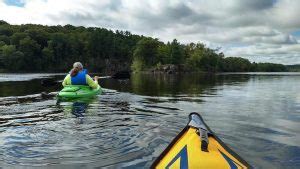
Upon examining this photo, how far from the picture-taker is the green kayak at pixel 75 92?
17.8 metres

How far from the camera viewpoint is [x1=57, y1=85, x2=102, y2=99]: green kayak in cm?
1776

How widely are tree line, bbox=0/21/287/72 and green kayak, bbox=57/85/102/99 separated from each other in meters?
108

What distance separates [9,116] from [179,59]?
122 meters

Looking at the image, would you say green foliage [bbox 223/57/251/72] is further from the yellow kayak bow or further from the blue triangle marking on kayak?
the blue triangle marking on kayak

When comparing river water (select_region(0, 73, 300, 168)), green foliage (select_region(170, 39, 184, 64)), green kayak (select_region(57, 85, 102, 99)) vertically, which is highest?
green foliage (select_region(170, 39, 184, 64))

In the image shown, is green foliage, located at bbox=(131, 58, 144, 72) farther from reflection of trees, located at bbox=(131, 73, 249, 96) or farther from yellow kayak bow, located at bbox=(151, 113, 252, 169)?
yellow kayak bow, located at bbox=(151, 113, 252, 169)

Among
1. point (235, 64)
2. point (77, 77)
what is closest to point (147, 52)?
point (235, 64)

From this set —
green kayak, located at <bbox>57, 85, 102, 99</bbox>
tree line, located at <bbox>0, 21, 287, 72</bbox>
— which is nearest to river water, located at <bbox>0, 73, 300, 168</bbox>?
green kayak, located at <bbox>57, 85, 102, 99</bbox>

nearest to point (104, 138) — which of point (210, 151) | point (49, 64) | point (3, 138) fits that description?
point (3, 138)

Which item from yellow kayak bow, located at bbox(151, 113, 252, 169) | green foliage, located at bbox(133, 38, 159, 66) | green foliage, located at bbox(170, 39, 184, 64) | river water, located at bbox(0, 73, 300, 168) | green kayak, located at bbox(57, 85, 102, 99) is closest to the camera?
yellow kayak bow, located at bbox(151, 113, 252, 169)

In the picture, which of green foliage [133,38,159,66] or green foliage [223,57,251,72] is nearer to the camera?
green foliage [133,38,159,66]

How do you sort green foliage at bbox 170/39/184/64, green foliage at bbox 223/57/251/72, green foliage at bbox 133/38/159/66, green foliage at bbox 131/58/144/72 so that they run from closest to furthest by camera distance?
green foliage at bbox 131/58/144/72 < green foliage at bbox 170/39/184/64 < green foliage at bbox 133/38/159/66 < green foliage at bbox 223/57/251/72

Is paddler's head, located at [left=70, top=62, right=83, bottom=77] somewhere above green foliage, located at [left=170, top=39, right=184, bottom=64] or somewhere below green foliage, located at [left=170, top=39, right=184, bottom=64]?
below

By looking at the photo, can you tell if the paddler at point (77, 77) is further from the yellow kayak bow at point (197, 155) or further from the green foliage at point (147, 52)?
the green foliage at point (147, 52)
